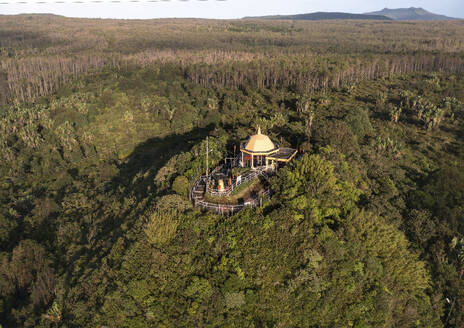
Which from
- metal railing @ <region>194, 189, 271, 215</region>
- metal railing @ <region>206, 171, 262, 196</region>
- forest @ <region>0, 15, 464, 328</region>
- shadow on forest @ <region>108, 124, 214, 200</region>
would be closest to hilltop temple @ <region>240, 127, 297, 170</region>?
metal railing @ <region>206, 171, 262, 196</region>

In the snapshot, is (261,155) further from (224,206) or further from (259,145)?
(224,206)

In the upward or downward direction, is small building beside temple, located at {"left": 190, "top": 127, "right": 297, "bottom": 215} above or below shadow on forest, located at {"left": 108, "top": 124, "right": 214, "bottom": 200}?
above

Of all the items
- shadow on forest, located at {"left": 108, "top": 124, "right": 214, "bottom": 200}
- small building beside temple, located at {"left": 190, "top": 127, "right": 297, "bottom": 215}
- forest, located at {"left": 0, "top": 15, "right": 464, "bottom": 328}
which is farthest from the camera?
shadow on forest, located at {"left": 108, "top": 124, "right": 214, "bottom": 200}

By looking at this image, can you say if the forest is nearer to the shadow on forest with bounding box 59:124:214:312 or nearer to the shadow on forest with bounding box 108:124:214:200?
the shadow on forest with bounding box 59:124:214:312

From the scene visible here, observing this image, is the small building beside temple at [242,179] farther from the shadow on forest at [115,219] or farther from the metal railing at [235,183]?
the shadow on forest at [115,219]

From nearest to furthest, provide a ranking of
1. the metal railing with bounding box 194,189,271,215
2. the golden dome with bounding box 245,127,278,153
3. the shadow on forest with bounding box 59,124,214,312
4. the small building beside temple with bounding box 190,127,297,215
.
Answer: the metal railing with bounding box 194,189,271,215 < the small building beside temple with bounding box 190,127,297,215 < the shadow on forest with bounding box 59,124,214,312 < the golden dome with bounding box 245,127,278,153

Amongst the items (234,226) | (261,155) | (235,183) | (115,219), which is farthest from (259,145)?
(115,219)

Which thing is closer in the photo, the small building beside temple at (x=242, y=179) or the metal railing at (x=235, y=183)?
the small building beside temple at (x=242, y=179)

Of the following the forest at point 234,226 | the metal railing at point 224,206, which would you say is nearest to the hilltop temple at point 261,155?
the forest at point 234,226

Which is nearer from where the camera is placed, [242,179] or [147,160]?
[242,179]

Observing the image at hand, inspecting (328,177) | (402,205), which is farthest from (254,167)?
(402,205)
